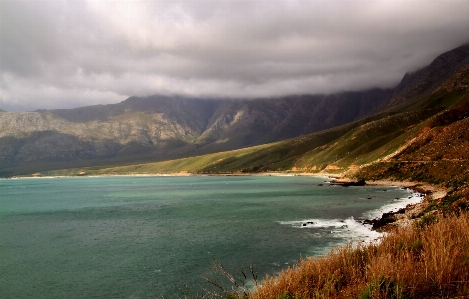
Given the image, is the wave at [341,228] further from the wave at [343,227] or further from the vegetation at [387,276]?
the vegetation at [387,276]

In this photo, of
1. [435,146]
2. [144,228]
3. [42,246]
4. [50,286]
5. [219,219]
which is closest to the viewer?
[50,286]

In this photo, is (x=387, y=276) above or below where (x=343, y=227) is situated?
above

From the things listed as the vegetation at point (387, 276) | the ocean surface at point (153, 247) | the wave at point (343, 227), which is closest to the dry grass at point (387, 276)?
the vegetation at point (387, 276)

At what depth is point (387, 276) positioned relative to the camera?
12.2 meters

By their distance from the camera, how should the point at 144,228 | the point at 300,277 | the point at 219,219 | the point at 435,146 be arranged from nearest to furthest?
the point at 300,277
the point at 144,228
the point at 219,219
the point at 435,146

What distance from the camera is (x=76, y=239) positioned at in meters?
50.8

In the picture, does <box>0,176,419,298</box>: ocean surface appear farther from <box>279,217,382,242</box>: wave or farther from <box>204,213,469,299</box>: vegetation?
<box>204,213,469,299</box>: vegetation

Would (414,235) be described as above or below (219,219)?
above

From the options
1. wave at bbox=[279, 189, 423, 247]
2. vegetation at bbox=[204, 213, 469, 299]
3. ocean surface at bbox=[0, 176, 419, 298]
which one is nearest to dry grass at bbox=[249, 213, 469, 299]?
vegetation at bbox=[204, 213, 469, 299]

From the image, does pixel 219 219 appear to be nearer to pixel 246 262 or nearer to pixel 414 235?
pixel 246 262

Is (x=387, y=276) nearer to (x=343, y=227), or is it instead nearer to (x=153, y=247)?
(x=153, y=247)

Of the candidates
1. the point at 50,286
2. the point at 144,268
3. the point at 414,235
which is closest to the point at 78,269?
the point at 50,286

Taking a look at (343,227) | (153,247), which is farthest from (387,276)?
(343,227)

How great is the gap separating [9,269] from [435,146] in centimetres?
12114
